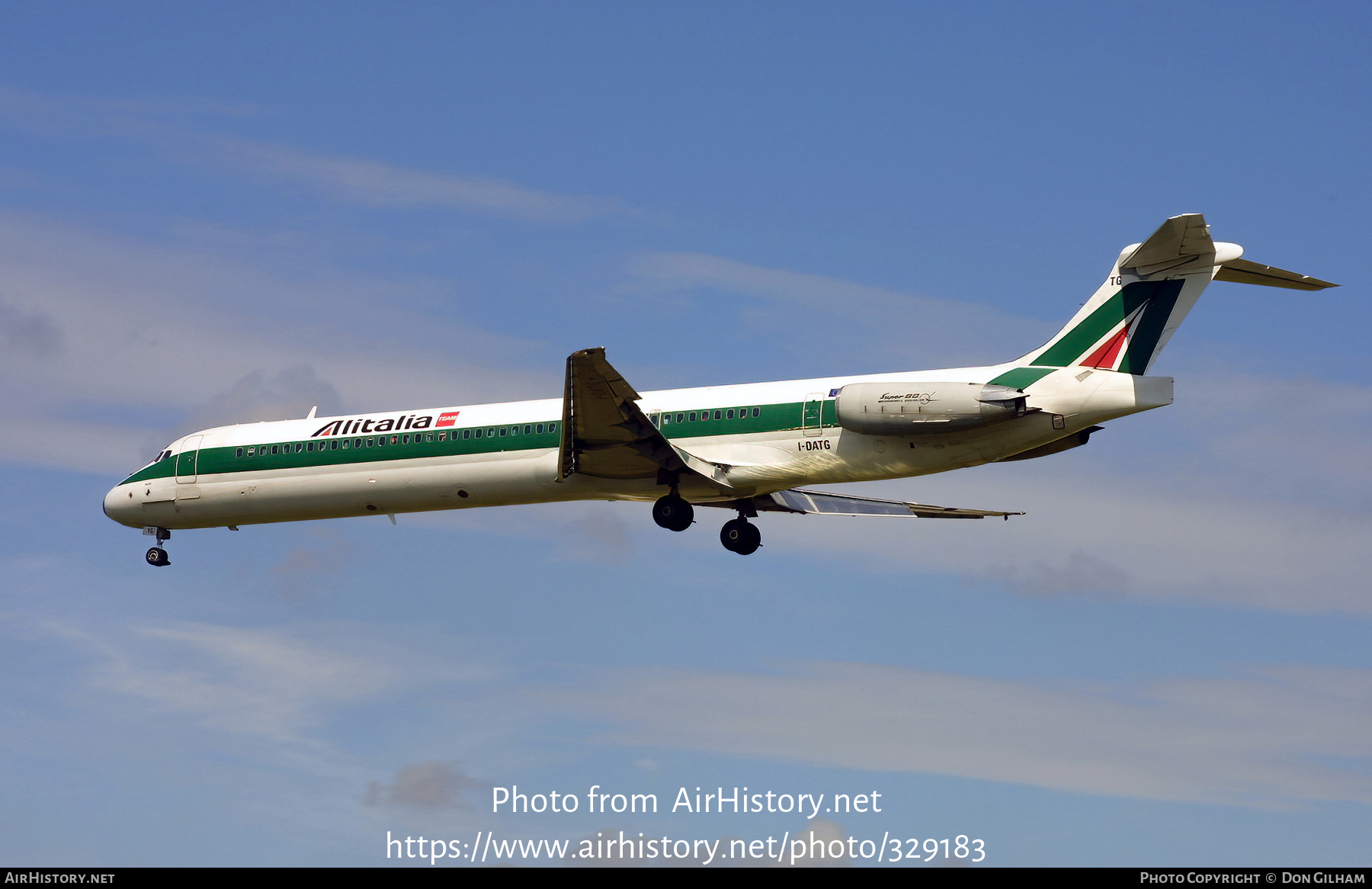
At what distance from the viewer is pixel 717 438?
1313 inches

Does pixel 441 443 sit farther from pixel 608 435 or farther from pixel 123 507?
pixel 123 507

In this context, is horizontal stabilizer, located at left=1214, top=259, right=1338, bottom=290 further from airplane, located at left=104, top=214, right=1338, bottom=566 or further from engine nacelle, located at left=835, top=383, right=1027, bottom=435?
engine nacelle, located at left=835, top=383, right=1027, bottom=435

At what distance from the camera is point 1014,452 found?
102 feet

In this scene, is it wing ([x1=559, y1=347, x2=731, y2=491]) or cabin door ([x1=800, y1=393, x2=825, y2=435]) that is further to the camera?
cabin door ([x1=800, y1=393, x2=825, y2=435])

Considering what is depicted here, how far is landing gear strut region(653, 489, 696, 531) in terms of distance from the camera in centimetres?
3397

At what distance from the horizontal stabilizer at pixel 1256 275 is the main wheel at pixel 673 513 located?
37.2 ft

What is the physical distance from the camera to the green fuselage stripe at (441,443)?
32812 mm

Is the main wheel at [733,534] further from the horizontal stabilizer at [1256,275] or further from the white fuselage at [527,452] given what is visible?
the horizontal stabilizer at [1256,275]

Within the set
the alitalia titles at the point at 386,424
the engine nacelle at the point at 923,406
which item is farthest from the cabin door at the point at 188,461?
the engine nacelle at the point at 923,406

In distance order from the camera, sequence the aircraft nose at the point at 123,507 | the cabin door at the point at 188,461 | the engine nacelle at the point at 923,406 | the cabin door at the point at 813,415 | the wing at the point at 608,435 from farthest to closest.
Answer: the aircraft nose at the point at 123,507 → the cabin door at the point at 188,461 → the cabin door at the point at 813,415 → the wing at the point at 608,435 → the engine nacelle at the point at 923,406

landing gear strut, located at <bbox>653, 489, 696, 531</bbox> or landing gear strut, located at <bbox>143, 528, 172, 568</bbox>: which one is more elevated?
landing gear strut, located at <bbox>143, 528, 172, 568</bbox>

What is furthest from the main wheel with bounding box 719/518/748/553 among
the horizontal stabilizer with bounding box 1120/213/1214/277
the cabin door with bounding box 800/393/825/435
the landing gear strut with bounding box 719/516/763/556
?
the horizontal stabilizer with bounding box 1120/213/1214/277

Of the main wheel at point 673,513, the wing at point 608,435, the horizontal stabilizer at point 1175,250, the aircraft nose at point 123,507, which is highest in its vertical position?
the aircraft nose at point 123,507

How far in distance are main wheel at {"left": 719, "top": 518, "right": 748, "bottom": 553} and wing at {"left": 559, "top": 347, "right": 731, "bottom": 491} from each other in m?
3.28
